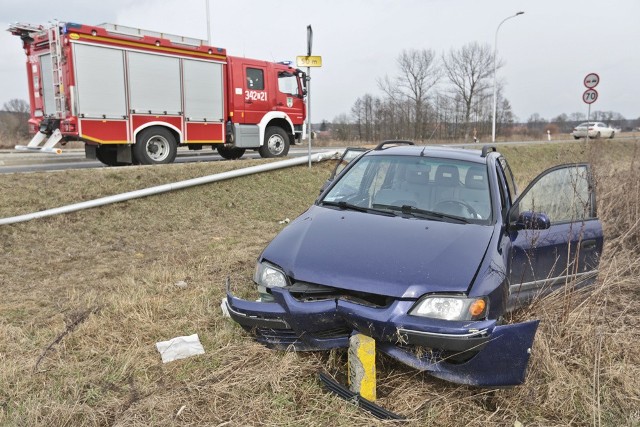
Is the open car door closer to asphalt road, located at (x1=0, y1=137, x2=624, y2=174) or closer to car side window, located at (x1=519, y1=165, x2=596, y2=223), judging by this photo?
car side window, located at (x1=519, y1=165, x2=596, y2=223)

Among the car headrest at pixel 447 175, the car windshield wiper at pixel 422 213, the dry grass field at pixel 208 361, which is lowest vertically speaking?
the dry grass field at pixel 208 361

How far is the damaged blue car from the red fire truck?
758 cm

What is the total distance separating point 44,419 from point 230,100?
34.4 feet

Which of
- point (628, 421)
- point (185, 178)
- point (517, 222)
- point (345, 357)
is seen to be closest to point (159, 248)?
point (185, 178)

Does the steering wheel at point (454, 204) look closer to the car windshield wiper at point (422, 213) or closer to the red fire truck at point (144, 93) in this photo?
the car windshield wiper at point (422, 213)

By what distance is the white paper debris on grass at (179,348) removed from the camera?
3.32m

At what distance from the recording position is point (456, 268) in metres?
2.81

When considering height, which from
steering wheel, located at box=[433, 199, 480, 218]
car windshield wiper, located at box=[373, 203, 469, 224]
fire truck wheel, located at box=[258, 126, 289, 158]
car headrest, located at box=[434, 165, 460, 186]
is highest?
fire truck wheel, located at box=[258, 126, 289, 158]

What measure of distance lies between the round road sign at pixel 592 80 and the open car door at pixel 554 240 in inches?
472

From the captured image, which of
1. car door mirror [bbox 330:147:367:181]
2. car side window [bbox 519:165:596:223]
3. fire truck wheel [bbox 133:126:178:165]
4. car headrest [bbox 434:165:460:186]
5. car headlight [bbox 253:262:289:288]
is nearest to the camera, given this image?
car headlight [bbox 253:262:289:288]

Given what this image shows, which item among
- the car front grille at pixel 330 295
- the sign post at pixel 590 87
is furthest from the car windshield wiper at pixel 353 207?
the sign post at pixel 590 87

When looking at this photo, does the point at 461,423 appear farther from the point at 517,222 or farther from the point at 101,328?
the point at 101,328

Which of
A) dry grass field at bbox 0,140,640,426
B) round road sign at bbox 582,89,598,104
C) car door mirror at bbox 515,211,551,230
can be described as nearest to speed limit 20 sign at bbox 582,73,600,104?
round road sign at bbox 582,89,598,104

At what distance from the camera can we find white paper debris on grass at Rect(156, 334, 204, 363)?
332 centimetres
